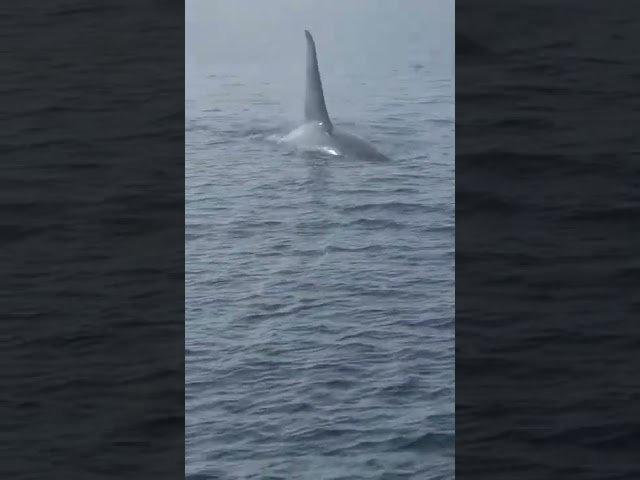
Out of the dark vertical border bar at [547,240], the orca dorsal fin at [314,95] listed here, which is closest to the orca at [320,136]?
the orca dorsal fin at [314,95]

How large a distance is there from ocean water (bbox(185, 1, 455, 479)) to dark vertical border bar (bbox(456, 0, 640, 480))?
0.30 m

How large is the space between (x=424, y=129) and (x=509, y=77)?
18.9 inches

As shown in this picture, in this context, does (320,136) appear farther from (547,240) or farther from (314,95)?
(547,240)

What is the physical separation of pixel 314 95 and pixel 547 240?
95cm

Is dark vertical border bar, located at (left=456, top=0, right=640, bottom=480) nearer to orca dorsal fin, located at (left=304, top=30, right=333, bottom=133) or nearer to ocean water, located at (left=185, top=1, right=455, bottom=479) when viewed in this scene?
ocean water, located at (left=185, top=1, right=455, bottom=479)
